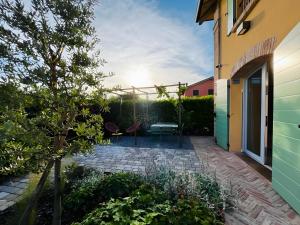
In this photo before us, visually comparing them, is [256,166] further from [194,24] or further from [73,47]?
[194,24]

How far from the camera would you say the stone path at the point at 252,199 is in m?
2.43

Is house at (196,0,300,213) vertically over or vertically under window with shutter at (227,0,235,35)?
under

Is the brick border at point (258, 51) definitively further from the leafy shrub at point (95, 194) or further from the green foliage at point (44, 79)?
the leafy shrub at point (95, 194)

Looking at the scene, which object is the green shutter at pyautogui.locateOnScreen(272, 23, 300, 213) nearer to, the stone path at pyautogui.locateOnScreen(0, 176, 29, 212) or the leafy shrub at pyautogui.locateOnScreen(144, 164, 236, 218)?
the leafy shrub at pyautogui.locateOnScreen(144, 164, 236, 218)

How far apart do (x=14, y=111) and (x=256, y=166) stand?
4.50 m

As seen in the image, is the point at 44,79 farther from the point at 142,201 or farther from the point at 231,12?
the point at 231,12

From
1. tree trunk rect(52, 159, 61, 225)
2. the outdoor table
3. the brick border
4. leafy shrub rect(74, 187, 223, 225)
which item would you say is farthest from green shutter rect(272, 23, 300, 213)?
the outdoor table

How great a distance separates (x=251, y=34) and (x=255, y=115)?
1931 mm

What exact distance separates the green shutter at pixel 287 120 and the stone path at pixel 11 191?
3746 mm

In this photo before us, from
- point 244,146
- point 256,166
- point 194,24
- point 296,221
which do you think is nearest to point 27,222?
point 296,221

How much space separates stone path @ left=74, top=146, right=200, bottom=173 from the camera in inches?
178

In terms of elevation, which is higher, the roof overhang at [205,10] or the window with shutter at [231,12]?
the roof overhang at [205,10]

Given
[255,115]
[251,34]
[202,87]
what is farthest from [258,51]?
[202,87]

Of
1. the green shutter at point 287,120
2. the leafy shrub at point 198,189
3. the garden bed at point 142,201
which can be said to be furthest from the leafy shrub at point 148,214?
the green shutter at point 287,120
